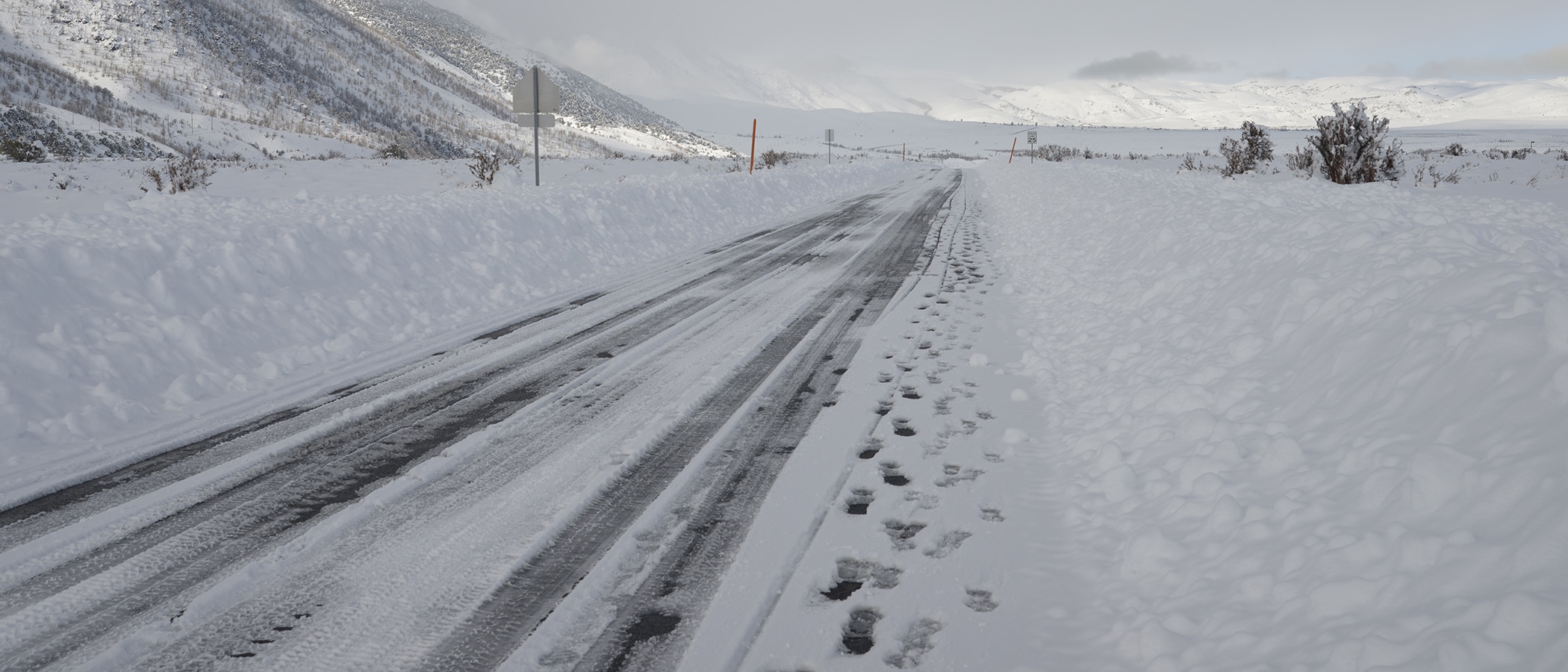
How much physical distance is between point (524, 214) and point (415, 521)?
7.90 m

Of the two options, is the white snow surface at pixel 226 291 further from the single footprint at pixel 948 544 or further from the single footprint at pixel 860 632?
the single footprint at pixel 948 544

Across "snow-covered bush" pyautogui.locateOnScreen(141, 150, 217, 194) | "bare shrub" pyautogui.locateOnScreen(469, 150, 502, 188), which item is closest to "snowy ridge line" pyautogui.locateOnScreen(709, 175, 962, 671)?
"snow-covered bush" pyautogui.locateOnScreen(141, 150, 217, 194)

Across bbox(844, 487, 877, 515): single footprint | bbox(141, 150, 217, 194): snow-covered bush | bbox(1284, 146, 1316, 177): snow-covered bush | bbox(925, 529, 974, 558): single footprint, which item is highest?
bbox(1284, 146, 1316, 177): snow-covered bush

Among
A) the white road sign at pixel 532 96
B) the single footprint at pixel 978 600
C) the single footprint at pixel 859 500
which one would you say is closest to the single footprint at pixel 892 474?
the single footprint at pixel 859 500

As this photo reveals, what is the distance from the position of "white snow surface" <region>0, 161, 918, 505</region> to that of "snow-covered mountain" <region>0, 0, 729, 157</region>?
67.2 ft

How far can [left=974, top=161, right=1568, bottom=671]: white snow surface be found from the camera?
209 centimetres

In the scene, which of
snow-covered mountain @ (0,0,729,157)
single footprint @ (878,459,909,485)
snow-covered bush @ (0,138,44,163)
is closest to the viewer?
single footprint @ (878,459,909,485)

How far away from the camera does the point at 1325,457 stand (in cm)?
304

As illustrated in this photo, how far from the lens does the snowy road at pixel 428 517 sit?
7.89 feet

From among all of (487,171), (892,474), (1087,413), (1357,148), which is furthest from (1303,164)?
(487,171)

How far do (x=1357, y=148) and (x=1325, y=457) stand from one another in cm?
1655

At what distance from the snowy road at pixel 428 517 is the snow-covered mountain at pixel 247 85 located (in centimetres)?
2580

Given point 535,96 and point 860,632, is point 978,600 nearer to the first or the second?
point 860,632

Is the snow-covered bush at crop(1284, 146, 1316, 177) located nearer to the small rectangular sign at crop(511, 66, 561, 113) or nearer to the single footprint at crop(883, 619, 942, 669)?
the small rectangular sign at crop(511, 66, 561, 113)
